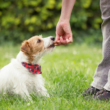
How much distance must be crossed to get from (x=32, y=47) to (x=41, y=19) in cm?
693

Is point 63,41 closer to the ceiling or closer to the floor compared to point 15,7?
closer to the floor

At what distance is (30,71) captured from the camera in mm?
2955

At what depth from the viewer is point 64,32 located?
2680mm

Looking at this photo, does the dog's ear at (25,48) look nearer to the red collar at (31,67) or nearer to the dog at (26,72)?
the dog at (26,72)

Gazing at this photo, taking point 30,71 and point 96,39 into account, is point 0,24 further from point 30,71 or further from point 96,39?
point 30,71

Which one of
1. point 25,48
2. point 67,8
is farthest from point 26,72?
point 67,8

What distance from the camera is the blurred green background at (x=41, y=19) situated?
9773 millimetres

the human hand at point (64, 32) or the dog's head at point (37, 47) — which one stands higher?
the human hand at point (64, 32)

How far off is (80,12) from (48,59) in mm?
4849

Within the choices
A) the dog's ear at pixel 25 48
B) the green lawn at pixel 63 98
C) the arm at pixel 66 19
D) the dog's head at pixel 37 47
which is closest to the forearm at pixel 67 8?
the arm at pixel 66 19

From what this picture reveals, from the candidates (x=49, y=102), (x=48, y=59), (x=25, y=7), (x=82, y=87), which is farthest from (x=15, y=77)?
(x=25, y=7)

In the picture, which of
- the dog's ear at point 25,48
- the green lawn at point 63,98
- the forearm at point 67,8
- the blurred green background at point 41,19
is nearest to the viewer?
the green lawn at point 63,98

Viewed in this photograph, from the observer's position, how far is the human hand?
99.0 inches

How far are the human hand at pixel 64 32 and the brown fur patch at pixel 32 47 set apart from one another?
0.43 metres
